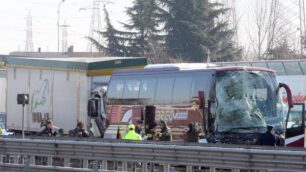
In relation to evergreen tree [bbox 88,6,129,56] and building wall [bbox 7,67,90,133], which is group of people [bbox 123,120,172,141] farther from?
evergreen tree [bbox 88,6,129,56]

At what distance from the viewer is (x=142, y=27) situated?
8206 cm

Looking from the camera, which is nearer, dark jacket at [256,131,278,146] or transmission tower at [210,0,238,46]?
dark jacket at [256,131,278,146]

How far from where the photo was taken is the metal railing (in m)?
18.6

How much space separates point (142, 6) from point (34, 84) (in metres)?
42.1

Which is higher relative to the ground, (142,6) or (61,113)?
(142,6)

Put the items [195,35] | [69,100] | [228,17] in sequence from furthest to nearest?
1. [228,17]
2. [195,35]
3. [69,100]

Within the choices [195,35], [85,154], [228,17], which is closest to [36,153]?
[85,154]

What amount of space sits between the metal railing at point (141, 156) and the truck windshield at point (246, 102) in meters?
5.09

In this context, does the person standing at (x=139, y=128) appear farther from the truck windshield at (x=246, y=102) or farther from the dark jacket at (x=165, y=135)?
the truck windshield at (x=246, y=102)

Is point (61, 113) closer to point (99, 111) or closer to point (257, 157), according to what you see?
point (99, 111)

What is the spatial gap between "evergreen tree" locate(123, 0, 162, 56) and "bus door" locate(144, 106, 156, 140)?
50140 mm

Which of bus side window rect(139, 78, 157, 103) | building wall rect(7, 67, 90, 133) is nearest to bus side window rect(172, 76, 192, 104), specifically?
bus side window rect(139, 78, 157, 103)

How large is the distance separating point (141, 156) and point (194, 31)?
58.8 m

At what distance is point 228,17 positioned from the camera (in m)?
88.5
